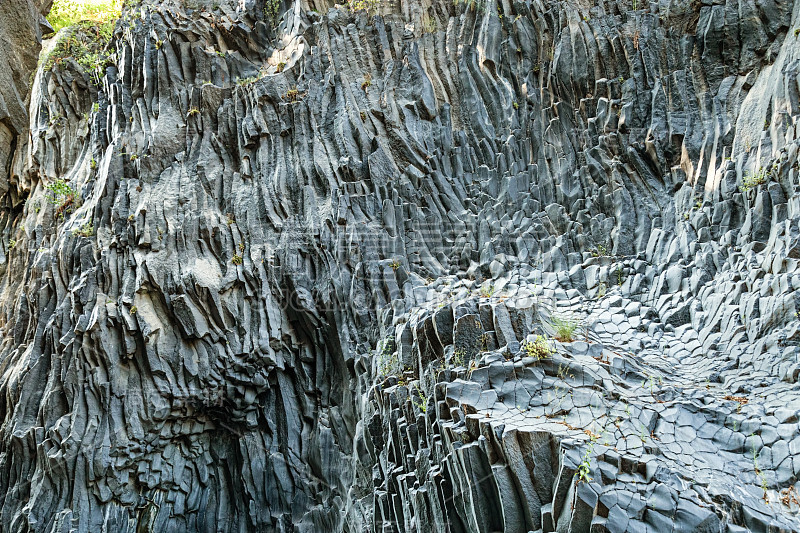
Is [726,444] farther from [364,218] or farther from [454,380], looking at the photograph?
[364,218]

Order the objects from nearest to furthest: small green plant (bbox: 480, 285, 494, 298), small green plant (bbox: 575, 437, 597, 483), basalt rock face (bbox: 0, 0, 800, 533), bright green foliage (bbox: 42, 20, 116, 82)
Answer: small green plant (bbox: 575, 437, 597, 483)
basalt rock face (bbox: 0, 0, 800, 533)
small green plant (bbox: 480, 285, 494, 298)
bright green foliage (bbox: 42, 20, 116, 82)

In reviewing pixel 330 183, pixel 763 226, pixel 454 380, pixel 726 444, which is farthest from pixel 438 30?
pixel 726 444

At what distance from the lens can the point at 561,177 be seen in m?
12.7

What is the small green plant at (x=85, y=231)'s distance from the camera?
537 inches

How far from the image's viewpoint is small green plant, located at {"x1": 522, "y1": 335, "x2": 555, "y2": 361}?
816 centimetres

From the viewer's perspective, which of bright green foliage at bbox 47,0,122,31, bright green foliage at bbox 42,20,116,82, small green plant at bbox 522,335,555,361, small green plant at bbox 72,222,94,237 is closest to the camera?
small green plant at bbox 522,335,555,361

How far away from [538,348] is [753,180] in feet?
16.6

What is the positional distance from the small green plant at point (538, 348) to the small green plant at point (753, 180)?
4.78 m

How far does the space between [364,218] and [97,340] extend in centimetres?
637

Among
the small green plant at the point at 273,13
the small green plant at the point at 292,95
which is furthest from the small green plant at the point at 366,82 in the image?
the small green plant at the point at 273,13

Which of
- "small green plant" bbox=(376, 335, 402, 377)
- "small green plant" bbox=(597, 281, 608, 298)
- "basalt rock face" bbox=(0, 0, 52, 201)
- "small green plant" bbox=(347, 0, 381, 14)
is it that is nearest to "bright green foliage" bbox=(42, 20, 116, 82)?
"basalt rock face" bbox=(0, 0, 52, 201)

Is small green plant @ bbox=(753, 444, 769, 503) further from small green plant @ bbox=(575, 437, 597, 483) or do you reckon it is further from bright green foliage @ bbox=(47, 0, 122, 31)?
bright green foliage @ bbox=(47, 0, 122, 31)

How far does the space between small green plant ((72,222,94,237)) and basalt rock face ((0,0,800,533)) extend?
15 cm

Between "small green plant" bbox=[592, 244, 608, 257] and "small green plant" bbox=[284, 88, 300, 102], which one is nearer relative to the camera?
"small green plant" bbox=[592, 244, 608, 257]
